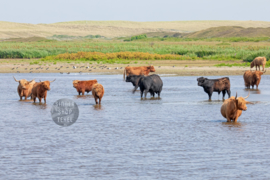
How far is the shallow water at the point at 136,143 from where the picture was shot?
7570mm

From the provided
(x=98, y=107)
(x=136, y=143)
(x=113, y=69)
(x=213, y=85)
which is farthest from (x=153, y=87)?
(x=113, y=69)

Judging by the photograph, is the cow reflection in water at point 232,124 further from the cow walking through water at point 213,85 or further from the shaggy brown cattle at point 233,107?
the cow walking through water at point 213,85

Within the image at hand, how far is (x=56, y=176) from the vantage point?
24.0 feet

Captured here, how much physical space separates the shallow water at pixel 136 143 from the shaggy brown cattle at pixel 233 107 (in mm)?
286

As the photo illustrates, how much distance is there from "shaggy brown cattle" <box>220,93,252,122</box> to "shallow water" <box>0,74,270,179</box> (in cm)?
29

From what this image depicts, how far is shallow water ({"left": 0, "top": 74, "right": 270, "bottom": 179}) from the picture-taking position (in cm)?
757

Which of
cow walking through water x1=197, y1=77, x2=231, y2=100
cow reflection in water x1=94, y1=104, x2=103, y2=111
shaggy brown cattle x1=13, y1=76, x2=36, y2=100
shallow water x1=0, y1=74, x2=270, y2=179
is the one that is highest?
cow walking through water x1=197, y1=77, x2=231, y2=100

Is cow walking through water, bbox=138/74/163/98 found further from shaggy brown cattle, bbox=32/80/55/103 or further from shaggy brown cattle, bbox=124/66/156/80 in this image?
shaggy brown cattle, bbox=124/66/156/80

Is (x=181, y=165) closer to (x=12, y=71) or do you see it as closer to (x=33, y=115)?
(x=33, y=115)

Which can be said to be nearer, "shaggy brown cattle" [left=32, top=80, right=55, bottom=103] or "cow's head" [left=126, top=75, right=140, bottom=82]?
"shaggy brown cattle" [left=32, top=80, right=55, bottom=103]

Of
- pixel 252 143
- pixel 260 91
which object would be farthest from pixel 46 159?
pixel 260 91

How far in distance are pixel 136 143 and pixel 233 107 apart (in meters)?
3.35

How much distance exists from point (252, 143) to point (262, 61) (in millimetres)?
22182

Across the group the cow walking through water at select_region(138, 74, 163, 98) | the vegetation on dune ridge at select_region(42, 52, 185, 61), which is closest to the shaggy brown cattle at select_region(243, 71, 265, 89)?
the cow walking through water at select_region(138, 74, 163, 98)
